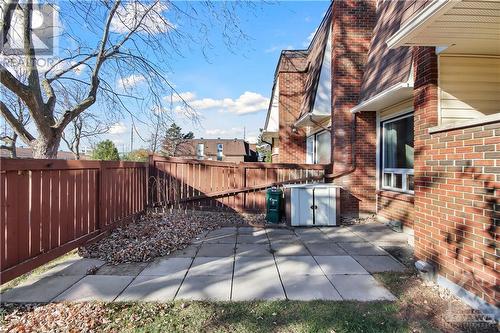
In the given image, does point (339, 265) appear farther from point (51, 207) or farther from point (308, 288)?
point (51, 207)

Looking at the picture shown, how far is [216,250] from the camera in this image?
18.1ft

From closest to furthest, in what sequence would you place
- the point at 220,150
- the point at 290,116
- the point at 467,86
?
1. the point at 467,86
2. the point at 290,116
3. the point at 220,150

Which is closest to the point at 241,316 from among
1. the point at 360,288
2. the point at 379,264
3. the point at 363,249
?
the point at 360,288

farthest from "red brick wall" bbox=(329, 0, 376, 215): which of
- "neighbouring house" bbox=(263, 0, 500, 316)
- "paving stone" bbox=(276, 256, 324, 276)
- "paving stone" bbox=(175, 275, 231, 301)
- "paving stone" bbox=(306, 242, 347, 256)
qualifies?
"paving stone" bbox=(175, 275, 231, 301)

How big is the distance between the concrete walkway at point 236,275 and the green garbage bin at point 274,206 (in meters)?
1.67

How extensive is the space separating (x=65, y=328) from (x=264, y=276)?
240 cm

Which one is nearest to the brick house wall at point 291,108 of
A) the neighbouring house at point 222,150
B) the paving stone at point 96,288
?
the paving stone at point 96,288

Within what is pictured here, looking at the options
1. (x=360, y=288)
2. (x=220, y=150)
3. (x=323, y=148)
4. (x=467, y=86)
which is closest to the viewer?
(x=360, y=288)

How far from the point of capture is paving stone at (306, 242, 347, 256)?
5.34m

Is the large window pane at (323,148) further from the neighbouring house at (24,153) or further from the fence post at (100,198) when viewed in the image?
the neighbouring house at (24,153)

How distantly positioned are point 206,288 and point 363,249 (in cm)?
313

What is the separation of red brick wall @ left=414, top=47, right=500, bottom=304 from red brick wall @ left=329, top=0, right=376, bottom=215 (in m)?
3.70

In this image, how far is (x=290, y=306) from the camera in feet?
11.1

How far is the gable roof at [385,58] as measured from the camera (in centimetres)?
604
